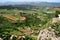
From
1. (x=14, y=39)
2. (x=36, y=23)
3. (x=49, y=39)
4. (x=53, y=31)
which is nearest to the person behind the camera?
(x=49, y=39)

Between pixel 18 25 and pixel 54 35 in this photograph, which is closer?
pixel 54 35

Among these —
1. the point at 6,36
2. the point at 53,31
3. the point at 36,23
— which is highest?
the point at 53,31

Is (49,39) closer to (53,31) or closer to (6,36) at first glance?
(53,31)

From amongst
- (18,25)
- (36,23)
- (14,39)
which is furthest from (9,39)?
(36,23)

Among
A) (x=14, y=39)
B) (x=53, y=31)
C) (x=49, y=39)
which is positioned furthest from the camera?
(x=14, y=39)

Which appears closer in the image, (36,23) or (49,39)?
(49,39)

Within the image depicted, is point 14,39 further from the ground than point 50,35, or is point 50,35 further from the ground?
point 50,35

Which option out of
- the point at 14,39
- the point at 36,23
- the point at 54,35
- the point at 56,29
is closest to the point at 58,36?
the point at 54,35

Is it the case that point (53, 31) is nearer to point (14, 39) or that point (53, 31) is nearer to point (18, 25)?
point (14, 39)

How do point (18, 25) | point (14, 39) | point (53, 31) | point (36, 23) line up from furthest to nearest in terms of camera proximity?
1. point (36, 23)
2. point (18, 25)
3. point (14, 39)
4. point (53, 31)
